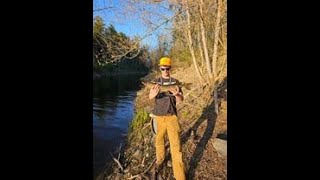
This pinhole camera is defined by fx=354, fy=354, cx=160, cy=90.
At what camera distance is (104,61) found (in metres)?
3.85

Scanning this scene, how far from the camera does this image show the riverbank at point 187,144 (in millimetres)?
3676

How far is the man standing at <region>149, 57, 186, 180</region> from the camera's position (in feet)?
11.6

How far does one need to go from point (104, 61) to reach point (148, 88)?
1.96ft

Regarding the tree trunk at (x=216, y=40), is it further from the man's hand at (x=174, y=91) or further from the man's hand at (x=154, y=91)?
the man's hand at (x=154, y=91)

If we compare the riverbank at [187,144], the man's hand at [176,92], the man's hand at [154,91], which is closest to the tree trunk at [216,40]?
the riverbank at [187,144]

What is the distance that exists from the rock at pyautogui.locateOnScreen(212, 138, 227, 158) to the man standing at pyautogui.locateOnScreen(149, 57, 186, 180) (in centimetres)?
48

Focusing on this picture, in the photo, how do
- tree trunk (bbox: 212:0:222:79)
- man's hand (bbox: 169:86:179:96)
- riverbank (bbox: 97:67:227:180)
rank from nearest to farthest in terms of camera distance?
man's hand (bbox: 169:86:179:96), riverbank (bbox: 97:67:227:180), tree trunk (bbox: 212:0:222:79)

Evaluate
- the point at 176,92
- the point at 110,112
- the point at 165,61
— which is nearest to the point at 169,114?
the point at 176,92

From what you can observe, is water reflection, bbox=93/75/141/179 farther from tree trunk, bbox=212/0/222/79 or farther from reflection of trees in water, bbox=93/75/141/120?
tree trunk, bbox=212/0/222/79

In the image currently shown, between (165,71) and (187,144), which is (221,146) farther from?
(165,71)

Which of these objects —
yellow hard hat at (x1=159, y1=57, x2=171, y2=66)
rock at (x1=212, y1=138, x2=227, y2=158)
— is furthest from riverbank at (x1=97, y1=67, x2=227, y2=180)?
yellow hard hat at (x1=159, y1=57, x2=171, y2=66)
